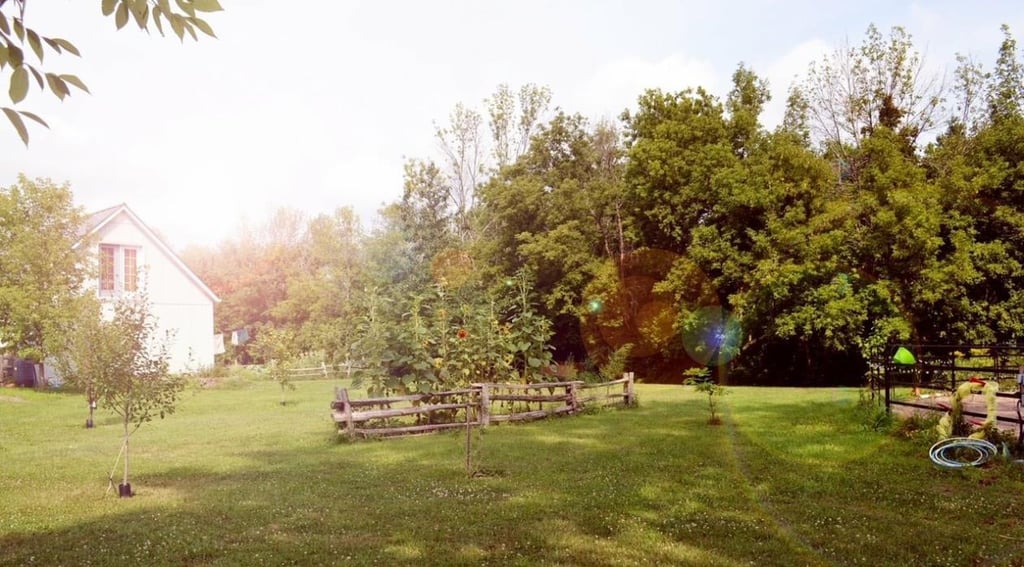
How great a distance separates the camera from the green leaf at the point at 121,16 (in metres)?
3.00

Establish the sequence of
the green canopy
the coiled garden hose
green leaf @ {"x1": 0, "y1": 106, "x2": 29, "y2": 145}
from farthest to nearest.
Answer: the green canopy → the coiled garden hose → green leaf @ {"x1": 0, "y1": 106, "x2": 29, "y2": 145}

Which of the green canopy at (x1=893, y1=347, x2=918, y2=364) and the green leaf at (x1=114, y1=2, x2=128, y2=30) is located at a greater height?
the green leaf at (x1=114, y1=2, x2=128, y2=30)

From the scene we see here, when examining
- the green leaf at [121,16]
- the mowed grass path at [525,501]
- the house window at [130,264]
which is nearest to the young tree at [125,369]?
the mowed grass path at [525,501]

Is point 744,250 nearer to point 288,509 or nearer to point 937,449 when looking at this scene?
point 937,449

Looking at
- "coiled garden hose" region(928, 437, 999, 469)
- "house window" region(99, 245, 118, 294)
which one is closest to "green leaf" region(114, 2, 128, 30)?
"coiled garden hose" region(928, 437, 999, 469)

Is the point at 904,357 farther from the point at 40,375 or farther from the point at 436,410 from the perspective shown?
the point at 40,375

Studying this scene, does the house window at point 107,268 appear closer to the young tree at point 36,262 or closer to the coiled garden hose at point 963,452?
the young tree at point 36,262

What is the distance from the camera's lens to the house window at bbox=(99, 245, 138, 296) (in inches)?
1353

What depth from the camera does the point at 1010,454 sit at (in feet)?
36.4

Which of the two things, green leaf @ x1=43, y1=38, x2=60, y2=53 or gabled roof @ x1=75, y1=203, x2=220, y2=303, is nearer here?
green leaf @ x1=43, y1=38, x2=60, y2=53

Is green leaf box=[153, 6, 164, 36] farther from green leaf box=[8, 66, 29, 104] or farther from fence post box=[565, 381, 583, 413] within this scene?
fence post box=[565, 381, 583, 413]

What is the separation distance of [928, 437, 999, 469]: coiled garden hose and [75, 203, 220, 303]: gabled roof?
1317 inches

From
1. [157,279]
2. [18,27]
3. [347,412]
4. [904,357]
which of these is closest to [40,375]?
[157,279]

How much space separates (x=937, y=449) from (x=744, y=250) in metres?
24.5
